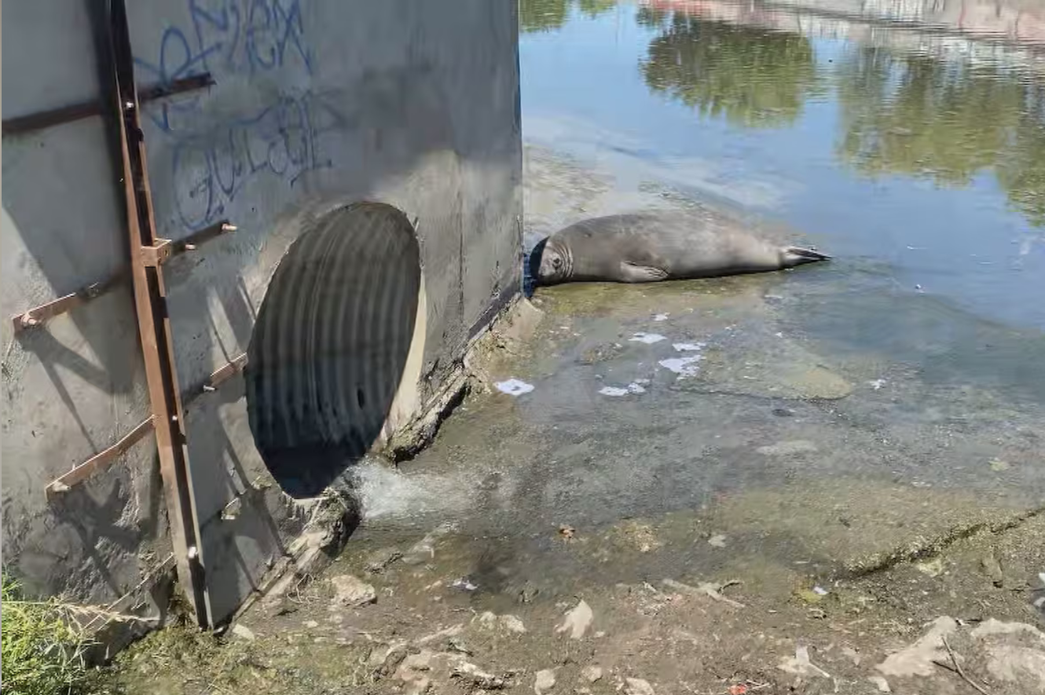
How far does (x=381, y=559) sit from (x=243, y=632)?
1.11 metres

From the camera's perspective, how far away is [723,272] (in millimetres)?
10766

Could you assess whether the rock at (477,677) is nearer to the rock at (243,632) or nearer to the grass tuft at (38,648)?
the rock at (243,632)

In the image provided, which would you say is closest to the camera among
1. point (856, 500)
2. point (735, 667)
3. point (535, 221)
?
point (735, 667)

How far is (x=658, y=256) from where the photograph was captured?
1074 centimetres

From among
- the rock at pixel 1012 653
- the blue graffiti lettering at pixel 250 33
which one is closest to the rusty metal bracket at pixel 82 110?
the blue graffiti lettering at pixel 250 33

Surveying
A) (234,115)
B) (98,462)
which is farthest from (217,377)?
(234,115)

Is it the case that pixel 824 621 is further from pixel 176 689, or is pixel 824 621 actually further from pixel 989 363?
pixel 989 363

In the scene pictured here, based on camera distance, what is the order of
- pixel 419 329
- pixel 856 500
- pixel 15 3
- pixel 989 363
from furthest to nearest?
pixel 989 363 → pixel 419 329 → pixel 856 500 → pixel 15 3

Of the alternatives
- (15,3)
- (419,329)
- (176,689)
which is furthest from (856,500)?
(15,3)

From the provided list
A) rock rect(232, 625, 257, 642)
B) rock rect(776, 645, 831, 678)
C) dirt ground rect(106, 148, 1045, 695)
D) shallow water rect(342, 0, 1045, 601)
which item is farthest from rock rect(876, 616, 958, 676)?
rock rect(232, 625, 257, 642)

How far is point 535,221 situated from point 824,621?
7.85m

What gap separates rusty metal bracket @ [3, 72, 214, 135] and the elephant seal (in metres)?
6.24

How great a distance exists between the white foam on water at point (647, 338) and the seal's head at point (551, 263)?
1592 mm

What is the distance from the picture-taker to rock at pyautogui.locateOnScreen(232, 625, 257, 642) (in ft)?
16.7
